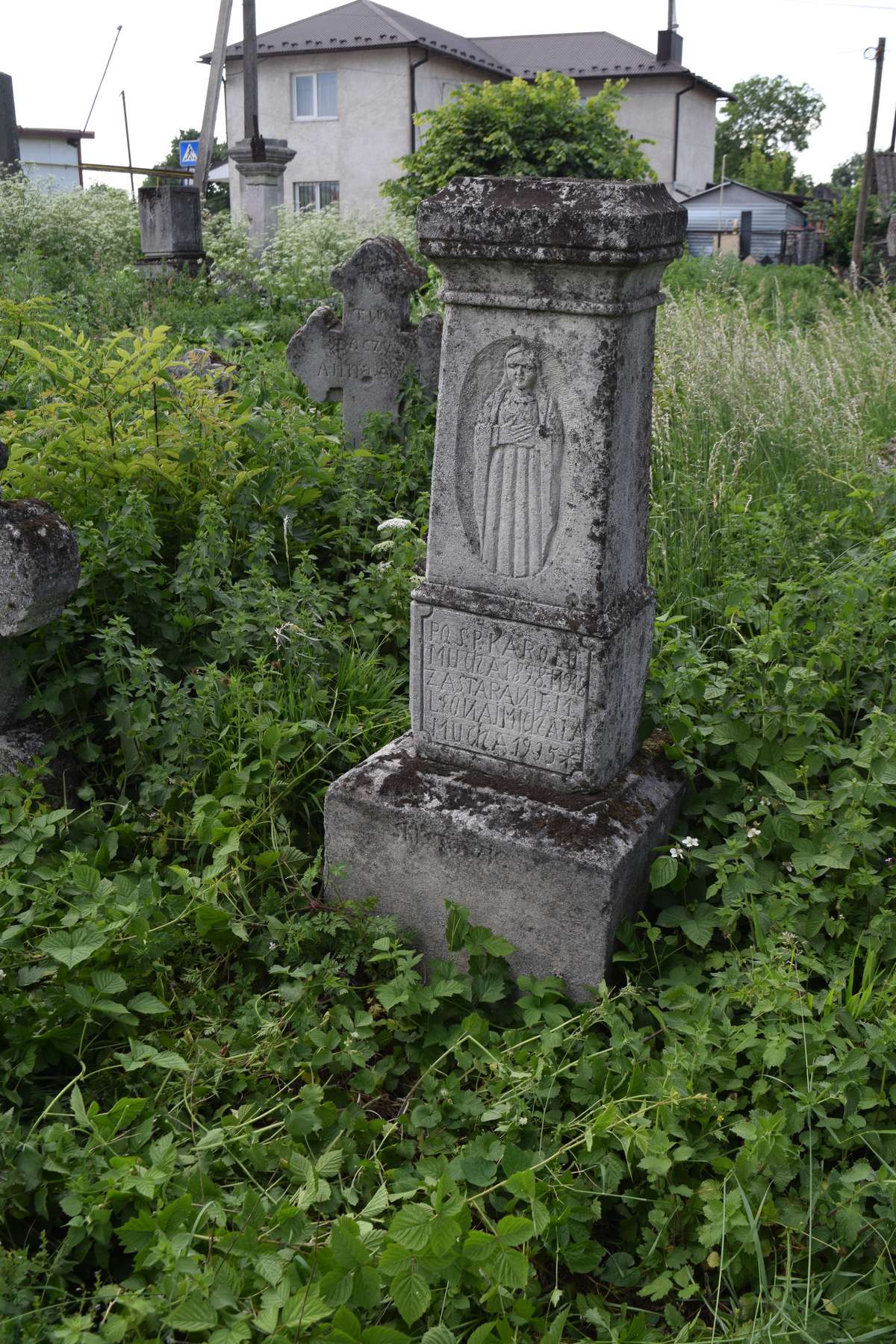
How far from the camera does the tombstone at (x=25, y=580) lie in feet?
9.87

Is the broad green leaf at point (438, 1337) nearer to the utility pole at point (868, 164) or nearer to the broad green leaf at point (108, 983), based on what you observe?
the broad green leaf at point (108, 983)

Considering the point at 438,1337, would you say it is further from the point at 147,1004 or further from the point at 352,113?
the point at 352,113

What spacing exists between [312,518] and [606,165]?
11.4 metres

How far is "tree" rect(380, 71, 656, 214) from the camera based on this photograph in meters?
13.6

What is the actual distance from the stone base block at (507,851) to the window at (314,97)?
93.1 feet

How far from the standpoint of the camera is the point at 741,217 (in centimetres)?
2955

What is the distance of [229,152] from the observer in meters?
13.7

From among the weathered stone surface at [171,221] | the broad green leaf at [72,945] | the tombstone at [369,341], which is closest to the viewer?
the broad green leaf at [72,945]

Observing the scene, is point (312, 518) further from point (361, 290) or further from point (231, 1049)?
point (231, 1049)

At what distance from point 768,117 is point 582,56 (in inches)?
1582

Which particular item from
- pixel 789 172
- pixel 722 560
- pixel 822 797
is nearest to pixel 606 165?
pixel 722 560

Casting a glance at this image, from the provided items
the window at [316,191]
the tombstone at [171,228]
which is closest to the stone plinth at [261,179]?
the tombstone at [171,228]

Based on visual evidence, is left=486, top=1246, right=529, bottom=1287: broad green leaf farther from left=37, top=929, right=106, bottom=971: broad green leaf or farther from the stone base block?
left=37, top=929, right=106, bottom=971: broad green leaf

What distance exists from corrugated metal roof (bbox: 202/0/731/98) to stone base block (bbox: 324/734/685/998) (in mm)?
27288
